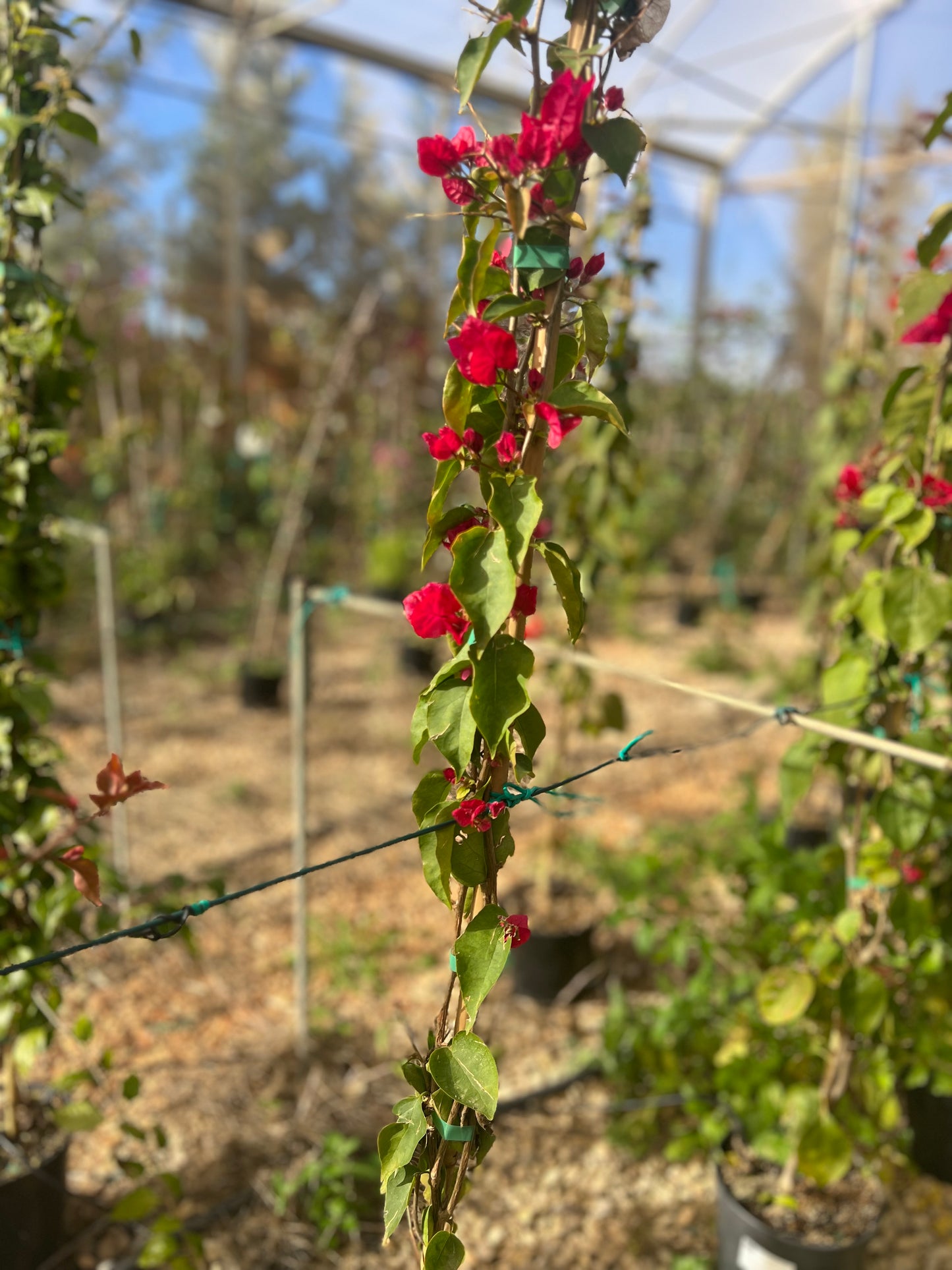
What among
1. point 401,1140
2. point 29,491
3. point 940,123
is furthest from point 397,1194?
point 940,123

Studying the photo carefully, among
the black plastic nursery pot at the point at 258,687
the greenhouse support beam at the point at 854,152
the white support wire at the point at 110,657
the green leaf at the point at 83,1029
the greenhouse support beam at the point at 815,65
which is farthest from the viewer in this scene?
the greenhouse support beam at the point at 854,152

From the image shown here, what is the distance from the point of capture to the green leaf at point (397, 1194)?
2.68 ft

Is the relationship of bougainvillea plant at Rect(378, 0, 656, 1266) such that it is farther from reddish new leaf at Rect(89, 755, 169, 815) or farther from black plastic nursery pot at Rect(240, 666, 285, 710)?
black plastic nursery pot at Rect(240, 666, 285, 710)

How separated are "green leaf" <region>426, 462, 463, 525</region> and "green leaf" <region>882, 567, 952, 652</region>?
0.68 metres

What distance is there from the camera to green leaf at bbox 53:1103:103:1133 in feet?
4.46

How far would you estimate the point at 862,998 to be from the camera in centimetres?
130

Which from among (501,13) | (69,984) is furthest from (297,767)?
(501,13)

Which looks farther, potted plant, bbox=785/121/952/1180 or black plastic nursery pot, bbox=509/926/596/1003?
black plastic nursery pot, bbox=509/926/596/1003

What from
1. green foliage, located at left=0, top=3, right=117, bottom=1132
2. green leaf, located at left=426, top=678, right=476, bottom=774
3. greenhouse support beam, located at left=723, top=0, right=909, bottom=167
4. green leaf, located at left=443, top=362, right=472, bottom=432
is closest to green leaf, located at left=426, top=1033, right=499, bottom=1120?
green leaf, located at left=426, top=678, right=476, bottom=774

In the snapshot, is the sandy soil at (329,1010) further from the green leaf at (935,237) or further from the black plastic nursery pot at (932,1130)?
the green leaf at (935,237)

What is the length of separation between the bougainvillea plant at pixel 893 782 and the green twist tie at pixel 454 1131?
2.14 ft

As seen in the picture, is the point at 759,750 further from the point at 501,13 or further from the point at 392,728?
the point at 501,13

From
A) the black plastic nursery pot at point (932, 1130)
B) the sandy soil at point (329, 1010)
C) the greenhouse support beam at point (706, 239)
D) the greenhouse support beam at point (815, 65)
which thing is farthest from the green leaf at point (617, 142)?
the greenhouse support beam at point (706, 239)

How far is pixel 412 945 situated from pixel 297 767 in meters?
0.80
